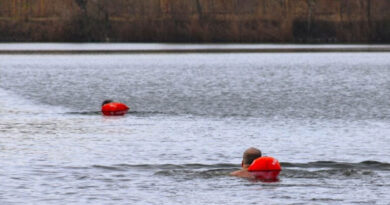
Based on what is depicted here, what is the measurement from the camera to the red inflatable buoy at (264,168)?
83.4 feet

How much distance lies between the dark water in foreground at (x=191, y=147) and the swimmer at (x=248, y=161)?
370 mm

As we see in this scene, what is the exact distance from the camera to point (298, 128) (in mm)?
40219

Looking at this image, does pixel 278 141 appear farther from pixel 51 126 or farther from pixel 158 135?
pixel 51 126

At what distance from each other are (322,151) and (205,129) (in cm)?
859

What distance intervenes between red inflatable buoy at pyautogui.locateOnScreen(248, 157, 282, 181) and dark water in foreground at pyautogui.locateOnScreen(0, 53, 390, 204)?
43cm

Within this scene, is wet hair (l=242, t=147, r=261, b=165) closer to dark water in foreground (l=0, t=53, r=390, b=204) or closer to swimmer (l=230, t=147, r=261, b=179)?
swimmer (l=230, t=147, r=261, b=179)

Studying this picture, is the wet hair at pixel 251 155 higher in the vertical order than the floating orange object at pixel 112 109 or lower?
higher

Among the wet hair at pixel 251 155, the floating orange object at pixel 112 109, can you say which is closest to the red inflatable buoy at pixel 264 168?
the wet hair at pixel 251 155

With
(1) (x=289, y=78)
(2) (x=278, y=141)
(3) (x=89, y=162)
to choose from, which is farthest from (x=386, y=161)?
(1) (x=289, y=78)

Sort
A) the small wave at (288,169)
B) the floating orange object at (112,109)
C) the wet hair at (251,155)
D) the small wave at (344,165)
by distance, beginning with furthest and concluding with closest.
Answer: the floating orange object at (112,109) → the small wave at (344,165) → the small wave at (288,169) → the wet hair at (251,155)

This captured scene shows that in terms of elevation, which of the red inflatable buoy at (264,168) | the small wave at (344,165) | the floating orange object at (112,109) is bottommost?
the floating orange object at (112,109)

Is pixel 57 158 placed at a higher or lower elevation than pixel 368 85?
higher

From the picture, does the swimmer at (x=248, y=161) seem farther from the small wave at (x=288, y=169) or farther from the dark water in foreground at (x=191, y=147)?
the small wave at (x=288, y=169)

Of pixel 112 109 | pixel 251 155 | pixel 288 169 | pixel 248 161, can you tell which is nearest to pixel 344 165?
pixel 288 169
